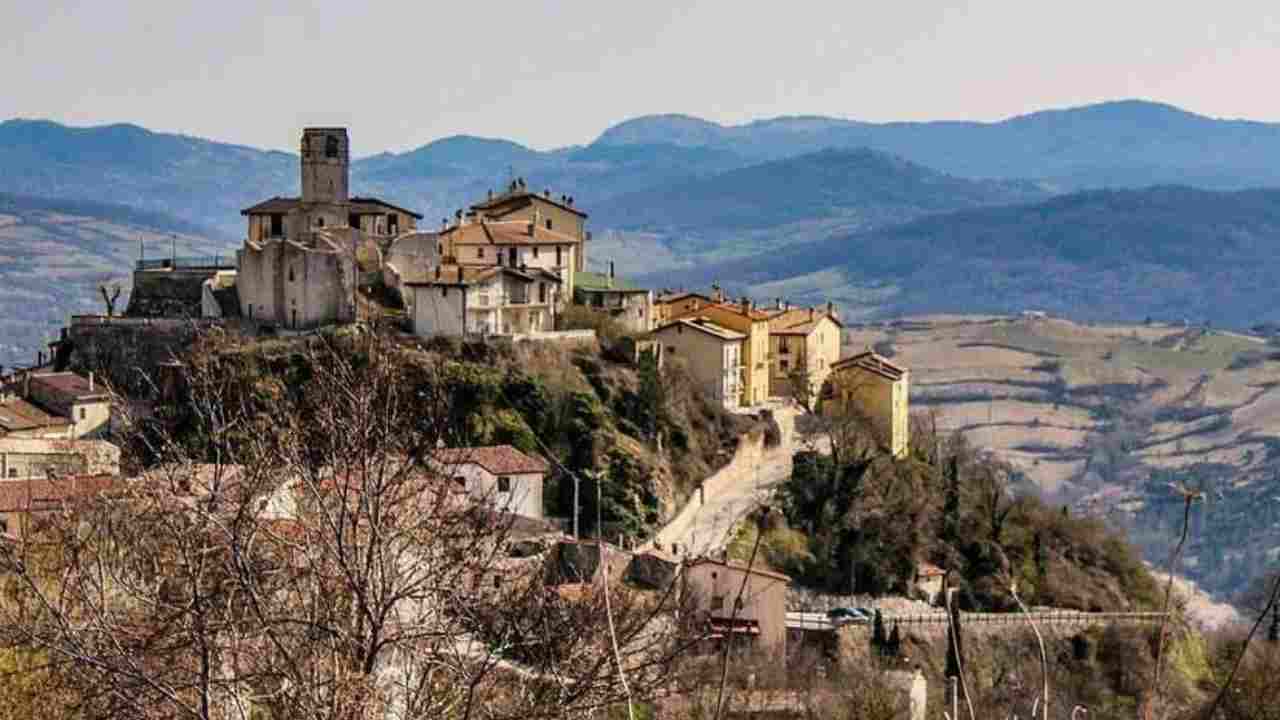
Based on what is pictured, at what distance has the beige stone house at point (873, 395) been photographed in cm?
6875

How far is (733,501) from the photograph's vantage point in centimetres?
6069

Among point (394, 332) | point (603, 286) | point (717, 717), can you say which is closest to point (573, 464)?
point (394, 332)

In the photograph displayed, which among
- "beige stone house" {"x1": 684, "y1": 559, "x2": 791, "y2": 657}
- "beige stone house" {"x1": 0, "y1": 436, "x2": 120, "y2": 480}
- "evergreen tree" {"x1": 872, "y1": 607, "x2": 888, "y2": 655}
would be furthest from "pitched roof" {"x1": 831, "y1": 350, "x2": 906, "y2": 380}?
"beige stone house" {"x1": 0, "y1": 436, "x2": 120, "y2": 480}

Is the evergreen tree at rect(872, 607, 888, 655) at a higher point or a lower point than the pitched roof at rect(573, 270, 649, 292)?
lower

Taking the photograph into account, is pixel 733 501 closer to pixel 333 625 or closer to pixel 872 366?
pixel 872 366

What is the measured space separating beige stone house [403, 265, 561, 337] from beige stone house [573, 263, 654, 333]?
8.57ft

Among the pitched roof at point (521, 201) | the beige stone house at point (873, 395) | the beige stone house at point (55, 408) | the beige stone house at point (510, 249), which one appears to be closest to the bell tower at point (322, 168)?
the beige stone house at point (510, 249)

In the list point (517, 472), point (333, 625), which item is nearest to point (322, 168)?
point (517, 472)

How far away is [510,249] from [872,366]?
12.8 metres

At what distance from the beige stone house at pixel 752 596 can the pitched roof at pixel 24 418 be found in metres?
18.6

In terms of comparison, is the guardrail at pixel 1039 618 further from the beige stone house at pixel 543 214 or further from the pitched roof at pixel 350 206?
the pitched roof at pixel 350 206

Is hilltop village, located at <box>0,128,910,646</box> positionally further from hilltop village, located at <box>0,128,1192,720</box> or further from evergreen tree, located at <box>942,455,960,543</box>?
evergreen tree, located at <box>942,455,960,543</box>

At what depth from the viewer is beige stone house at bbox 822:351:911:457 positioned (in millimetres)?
68750

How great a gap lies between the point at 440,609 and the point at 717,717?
430cm
